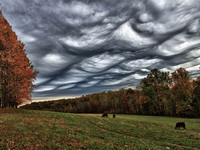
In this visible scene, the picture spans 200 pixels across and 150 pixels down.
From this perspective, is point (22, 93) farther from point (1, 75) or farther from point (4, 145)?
point (4, 145)

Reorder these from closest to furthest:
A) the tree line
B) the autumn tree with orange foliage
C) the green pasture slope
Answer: the green pasture slope < the autumn tree with orange foliage < the tree line

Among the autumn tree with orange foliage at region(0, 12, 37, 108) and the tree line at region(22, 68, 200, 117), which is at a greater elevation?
the autumn tree with orange foliage at region(0, 12, 37, 108)

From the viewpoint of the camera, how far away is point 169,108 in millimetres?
65062

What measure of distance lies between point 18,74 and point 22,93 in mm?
7270

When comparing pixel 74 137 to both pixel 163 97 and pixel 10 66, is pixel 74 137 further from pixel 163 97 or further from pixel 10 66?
pixel 163 97

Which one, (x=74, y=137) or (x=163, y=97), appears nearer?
(x=74, y=137)

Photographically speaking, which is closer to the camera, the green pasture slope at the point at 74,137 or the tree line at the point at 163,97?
the green pasture slope at the point at 74,137

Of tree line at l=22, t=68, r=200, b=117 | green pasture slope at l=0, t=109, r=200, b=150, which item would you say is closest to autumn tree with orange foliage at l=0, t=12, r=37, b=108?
green pasture slope at l=0, t=109, r=200, b=150

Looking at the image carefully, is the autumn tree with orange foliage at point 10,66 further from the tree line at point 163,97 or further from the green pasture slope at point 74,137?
the tree line at point 163,97

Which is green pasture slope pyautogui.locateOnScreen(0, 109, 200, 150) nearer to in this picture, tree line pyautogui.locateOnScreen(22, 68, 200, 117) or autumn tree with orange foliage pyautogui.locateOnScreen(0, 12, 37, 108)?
autumn tree with orange foliage pyautogui.locateOnScreen(0, 12, 37, 108)

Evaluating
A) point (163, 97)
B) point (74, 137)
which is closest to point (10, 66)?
point (74, 137)

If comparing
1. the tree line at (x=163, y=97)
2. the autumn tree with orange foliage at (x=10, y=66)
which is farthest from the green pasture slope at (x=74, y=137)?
the tree line at (x=163, y=97)

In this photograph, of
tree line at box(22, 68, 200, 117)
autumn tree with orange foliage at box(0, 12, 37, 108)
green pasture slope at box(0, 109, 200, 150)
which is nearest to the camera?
green pasture slope at box(0, 109, 200, 150)

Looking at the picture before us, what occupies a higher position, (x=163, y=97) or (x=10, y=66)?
(x=10, y=66)
